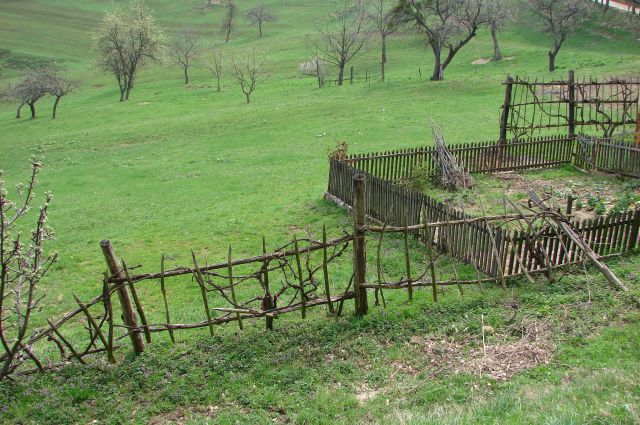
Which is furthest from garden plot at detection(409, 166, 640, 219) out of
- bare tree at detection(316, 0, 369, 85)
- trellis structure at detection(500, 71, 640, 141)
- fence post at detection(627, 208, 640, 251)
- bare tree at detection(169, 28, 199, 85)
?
bare tree at detection(169, 28, 199, 85)

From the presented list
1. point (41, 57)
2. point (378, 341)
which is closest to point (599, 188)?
point (378, 341)

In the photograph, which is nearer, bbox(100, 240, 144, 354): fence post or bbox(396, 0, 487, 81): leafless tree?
bbox(100, 240, 144, 354): fence post

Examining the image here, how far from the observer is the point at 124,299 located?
734 cm

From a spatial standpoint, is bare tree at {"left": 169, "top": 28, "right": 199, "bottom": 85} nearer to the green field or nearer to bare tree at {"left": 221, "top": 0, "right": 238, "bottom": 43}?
the green field

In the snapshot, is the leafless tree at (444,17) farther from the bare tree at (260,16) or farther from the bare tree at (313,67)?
the bare tree at (260,16)

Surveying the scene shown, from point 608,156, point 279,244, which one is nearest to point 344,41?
point 608,156

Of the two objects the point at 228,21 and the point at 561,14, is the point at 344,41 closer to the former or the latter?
the point at 561,14

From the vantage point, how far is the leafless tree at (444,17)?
39719 mm

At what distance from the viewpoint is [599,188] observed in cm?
1566

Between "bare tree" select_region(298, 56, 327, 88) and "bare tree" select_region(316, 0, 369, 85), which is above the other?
"bare tree" select_region(316, 0, 369, 85)

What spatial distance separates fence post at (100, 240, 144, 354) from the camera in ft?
23.1

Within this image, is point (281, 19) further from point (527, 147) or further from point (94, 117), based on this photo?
point (527, 147)

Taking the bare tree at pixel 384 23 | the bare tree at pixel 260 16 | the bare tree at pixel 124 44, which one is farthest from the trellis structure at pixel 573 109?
the bare tree at pixel 260 16

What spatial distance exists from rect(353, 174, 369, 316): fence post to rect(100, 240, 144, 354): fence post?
312 centimetres
